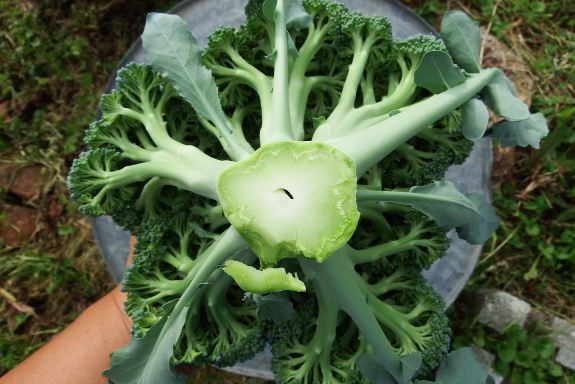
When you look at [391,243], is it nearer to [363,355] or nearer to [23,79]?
[363,355]

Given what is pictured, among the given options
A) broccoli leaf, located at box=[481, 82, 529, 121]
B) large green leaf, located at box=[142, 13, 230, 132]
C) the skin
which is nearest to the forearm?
the skin

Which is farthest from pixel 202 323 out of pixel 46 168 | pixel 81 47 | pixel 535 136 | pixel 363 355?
pixel 81 47

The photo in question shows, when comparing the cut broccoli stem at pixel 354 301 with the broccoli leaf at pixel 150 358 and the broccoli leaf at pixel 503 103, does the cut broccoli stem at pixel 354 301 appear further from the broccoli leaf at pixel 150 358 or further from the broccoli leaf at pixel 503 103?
the broccoli leaf at pixel 503 103

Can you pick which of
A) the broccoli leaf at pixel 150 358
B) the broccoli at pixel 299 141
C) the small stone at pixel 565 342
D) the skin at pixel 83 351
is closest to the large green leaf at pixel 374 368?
the broccoli at pixel 299 141

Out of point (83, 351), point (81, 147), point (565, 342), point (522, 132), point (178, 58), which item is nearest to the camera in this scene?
point (178, 58)

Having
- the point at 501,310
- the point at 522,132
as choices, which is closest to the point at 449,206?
the point at 522,132

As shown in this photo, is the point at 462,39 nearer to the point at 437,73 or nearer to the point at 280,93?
the point at 437,73

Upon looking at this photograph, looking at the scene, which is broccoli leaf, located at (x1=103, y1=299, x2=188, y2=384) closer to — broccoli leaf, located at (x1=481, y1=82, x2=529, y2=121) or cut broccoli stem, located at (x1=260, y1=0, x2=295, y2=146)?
cut broccoli stem, located at (x1=260, y1=0, x2=295, y2=146)
